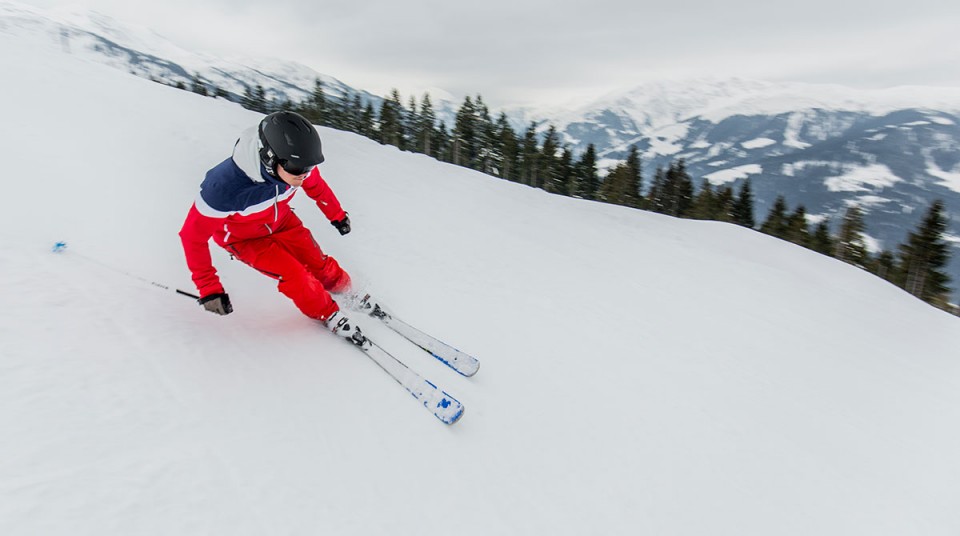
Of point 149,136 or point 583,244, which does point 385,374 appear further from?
point 149,136

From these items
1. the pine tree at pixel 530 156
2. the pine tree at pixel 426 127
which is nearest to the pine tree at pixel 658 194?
the pine tree at pixel 530 156

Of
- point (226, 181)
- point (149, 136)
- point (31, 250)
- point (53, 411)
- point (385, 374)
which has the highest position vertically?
point (149, 136)

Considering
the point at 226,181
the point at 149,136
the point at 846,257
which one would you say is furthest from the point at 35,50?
the point at 846,257

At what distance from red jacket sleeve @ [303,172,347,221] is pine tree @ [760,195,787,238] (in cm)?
4723

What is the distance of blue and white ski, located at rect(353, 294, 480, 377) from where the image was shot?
4.24 meters

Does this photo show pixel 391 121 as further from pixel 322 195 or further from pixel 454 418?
pixel 454 418

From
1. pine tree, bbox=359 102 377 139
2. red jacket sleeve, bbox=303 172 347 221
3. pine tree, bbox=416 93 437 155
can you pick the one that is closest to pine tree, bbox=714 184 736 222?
pine tree, bbox=416 93 437 155

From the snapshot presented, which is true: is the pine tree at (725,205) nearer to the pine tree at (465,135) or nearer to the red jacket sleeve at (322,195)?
the pine tree at (465,135)

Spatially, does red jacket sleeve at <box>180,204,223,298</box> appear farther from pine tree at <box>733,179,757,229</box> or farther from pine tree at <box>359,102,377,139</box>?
pine tree at <box>359,102,377,139</box>

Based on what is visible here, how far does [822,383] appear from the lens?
203 inches

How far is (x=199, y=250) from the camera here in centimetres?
368

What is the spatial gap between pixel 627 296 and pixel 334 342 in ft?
14.5

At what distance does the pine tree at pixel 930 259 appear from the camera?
3562 cm

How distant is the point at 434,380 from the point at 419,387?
0.33 metres
